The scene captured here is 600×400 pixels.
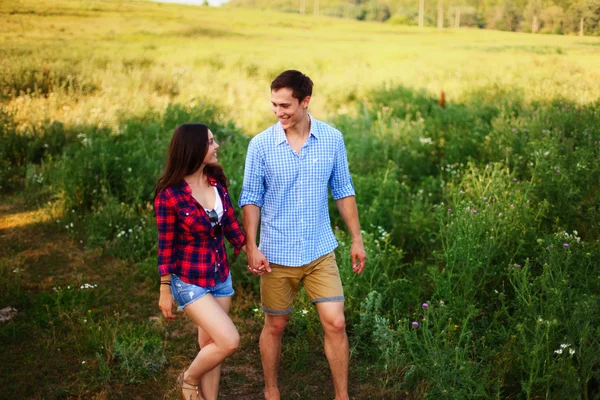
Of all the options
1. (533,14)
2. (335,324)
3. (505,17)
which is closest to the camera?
(335,324)

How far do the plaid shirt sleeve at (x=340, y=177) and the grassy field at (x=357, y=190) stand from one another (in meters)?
0.96

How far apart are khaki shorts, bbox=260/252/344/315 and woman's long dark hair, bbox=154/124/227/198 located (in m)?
0.81

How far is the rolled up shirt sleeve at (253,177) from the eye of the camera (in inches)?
140

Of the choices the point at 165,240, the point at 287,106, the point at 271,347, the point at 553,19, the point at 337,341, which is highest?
the point at 553,19

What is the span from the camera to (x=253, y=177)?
356 centimetres

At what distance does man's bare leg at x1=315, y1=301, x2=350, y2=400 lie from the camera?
354 cm

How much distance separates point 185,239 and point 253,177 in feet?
1.82

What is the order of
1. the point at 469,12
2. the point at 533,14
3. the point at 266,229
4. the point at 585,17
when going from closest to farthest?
the point at 266,229 < the point at 585,17 < the point at 533,14 < the point at 469,12

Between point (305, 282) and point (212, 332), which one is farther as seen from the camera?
point (305, 282)

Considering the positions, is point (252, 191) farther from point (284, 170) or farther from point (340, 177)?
point (340, 177)

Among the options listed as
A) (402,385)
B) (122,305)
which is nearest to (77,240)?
(122,305)

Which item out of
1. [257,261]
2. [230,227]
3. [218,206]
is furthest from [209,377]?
[218,206]

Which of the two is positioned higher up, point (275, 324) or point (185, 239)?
point (185, 239)

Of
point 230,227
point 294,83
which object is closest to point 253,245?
point 230,227
